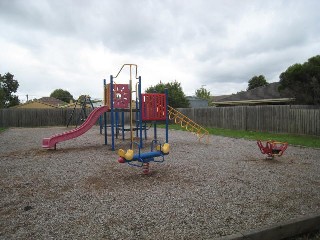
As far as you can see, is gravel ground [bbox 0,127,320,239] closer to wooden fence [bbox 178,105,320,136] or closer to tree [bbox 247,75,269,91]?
wooden fence [bbox 178,105,320,136]

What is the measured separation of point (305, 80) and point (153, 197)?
67.4 ft

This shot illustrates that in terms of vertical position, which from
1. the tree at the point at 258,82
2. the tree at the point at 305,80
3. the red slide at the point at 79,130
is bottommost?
the red slide at the point at 79,130

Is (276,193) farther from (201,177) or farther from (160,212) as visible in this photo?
(160,212)

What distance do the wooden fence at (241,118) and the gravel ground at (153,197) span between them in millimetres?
8129

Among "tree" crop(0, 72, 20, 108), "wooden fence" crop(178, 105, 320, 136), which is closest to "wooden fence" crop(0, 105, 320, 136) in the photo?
"wooden fence" crop(178, 105, 320, 136)

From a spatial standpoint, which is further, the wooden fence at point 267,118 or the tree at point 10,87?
the tree at point 10,87

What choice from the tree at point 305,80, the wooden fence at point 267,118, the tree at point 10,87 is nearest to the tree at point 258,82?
the wooden fence at point 267,118

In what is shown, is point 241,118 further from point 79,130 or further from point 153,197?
point 153,197

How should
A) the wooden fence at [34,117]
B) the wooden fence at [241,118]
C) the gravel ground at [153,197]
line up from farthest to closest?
the wooden fence at [34,117]
the wooden fence at [241,118]
the gravel ground at [153,197]

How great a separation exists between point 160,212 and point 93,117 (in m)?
8.07

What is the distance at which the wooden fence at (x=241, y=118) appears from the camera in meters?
15.4

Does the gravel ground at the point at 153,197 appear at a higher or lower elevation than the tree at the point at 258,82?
lower

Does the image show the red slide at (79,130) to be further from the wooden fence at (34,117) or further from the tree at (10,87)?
the tree at (10,87)

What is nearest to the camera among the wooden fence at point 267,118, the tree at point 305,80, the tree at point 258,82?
the wooden fence at point 267,118
